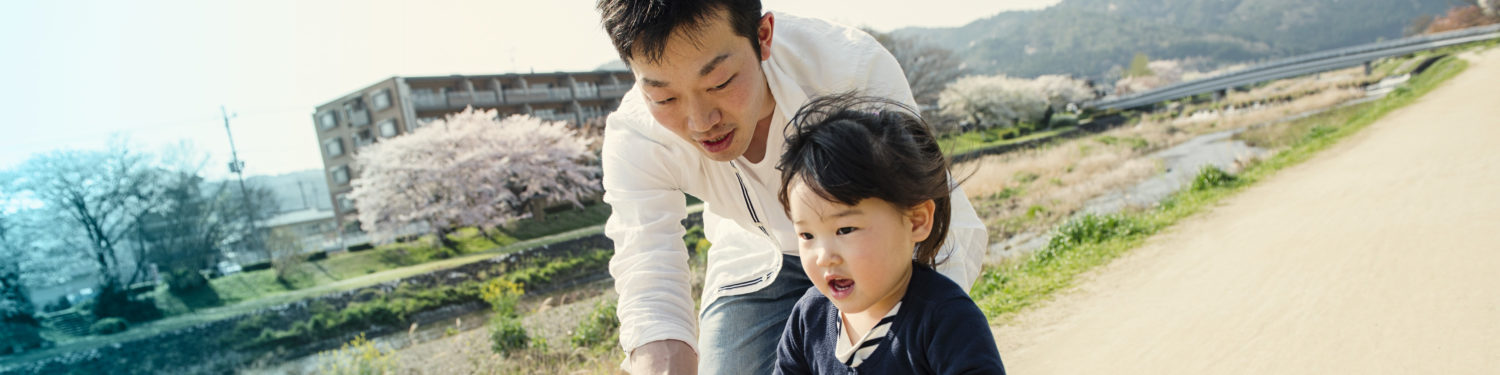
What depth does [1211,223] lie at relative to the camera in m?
7.08

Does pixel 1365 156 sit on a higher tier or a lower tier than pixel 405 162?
lower

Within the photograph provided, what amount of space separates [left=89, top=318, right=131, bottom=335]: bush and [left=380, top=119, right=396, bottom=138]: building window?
51.9 ft

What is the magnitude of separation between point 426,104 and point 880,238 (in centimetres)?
3376

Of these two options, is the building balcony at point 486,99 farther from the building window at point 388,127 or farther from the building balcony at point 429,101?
the building window at point 388,127

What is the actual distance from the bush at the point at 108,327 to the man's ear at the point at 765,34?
835 inches

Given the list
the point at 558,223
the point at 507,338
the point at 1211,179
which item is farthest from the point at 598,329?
the point at 558,223

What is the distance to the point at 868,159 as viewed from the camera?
3.93 ft

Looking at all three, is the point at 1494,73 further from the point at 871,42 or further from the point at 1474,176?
the point at 871,42

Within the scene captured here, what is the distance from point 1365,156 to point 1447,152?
135 centimetres

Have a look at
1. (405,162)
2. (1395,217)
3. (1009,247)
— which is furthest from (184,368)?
(1395,217)

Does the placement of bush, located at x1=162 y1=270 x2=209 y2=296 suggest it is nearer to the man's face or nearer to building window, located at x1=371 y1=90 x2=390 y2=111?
building window, located at x1=371 y1=90 x2=390 y2=111

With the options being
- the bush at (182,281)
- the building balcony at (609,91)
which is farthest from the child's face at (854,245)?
the building balcony at (609,91)

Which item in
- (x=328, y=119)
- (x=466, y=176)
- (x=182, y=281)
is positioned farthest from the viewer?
(x=328, y=119)

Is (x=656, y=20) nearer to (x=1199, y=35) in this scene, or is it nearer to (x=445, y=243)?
(x=445, y=243)
